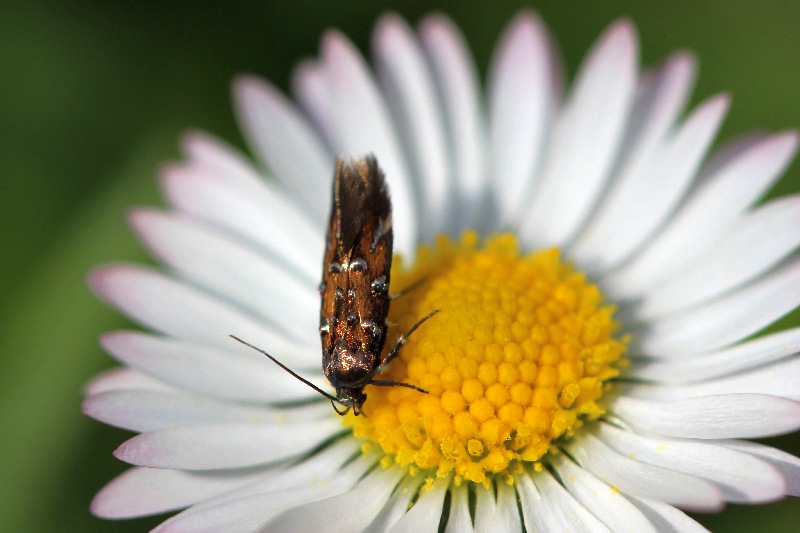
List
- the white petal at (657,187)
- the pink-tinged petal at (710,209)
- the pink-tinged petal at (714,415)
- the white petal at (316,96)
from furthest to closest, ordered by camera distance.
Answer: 1. the white petal at (316,96)
2. the white petal at (657,187)
3. the pink-tinged petal at (710,209)
4. the pink-tinged petal at (714,415)

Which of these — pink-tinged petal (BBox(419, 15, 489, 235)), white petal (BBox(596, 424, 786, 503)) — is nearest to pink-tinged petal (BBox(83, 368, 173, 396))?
→ pink-tinged petal (BBox(419, 15, 489, 235))

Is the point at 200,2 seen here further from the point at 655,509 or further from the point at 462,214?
the point at 655,509

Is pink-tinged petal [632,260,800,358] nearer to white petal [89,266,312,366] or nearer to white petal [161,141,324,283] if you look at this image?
white petal [89,266,312,366]

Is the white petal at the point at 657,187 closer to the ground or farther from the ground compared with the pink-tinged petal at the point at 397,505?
farther from the ground

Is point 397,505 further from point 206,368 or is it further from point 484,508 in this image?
point 206,368

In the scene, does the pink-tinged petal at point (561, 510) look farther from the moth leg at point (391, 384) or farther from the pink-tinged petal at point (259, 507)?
the pink-tinged petal at point (259, 507)

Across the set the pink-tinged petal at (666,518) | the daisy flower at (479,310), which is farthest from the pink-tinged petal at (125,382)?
the pink-tinged petal at (666,518)
